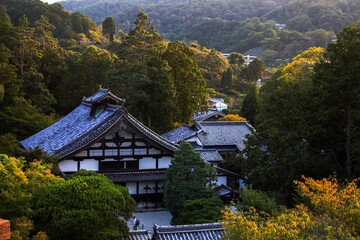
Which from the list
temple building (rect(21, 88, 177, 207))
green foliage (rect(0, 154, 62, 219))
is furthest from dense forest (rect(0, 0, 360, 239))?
temple building (rect(21, 88, 177, 207))

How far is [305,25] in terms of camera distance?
4345 inches

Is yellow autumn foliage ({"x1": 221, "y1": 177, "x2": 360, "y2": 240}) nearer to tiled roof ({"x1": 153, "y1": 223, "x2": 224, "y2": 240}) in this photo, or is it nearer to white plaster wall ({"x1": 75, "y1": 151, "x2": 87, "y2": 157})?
tiled roof ({"x1": 153, "y1": 223, "x2": 224, "y2": 240})

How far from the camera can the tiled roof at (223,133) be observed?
98.5 feet

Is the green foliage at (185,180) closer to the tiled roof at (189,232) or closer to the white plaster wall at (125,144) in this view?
the white plaster wall at (125,144)

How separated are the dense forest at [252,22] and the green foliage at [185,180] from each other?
71.0 m

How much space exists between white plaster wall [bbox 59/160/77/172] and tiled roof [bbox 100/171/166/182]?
1527mm

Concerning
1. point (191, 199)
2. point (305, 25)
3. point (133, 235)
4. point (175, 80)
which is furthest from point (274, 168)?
point (305, 25)

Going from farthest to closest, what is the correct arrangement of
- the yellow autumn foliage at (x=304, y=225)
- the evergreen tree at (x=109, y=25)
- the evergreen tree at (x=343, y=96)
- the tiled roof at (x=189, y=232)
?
1. the evergreen tree at (x=109, y=25)
2. the evergreen tree at (x=343, y=96)
3. the tiled roof at (x=189, y=232)
4. the yellow autumn foliage at (x=304, y=225)

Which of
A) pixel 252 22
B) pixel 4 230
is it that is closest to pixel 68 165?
pixel 4 230

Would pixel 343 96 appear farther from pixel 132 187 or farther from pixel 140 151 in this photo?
pixel 132 187

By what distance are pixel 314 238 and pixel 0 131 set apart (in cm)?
2458

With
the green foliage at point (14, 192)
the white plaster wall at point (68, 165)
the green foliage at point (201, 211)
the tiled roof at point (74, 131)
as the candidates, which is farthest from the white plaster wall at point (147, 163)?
the green foliage at point (14, 192)

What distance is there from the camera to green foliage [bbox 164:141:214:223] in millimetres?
18031

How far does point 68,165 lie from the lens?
19469 mm
